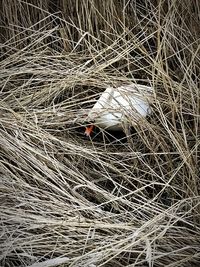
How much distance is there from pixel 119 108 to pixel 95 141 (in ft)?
0.50

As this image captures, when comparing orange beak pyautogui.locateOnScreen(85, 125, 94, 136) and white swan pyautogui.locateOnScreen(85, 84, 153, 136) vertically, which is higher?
white swan pyautogui.locateOnScreen(85, 84, 153, 136)

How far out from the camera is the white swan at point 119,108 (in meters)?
1.53

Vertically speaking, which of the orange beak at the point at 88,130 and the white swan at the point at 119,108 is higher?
the white swan at the point at 119,108

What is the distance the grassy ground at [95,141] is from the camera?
132 centimetres

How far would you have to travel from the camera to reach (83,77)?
5.49ft

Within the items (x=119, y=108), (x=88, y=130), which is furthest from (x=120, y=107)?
(x=88, y=130)

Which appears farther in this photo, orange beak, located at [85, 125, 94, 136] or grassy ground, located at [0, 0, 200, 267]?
orange beak, located at [85, 125, 94, 136]

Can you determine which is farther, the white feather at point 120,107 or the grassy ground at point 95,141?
the white feather at point 120,107

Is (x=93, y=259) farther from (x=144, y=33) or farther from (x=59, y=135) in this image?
(x=144, y=33)

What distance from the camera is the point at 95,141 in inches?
64.2

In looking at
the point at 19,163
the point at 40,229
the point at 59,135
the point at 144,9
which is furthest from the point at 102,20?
the point at 40,229

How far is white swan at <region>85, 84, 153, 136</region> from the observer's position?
1.53 m

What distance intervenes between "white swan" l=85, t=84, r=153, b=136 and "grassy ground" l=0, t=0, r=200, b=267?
0.03 meters

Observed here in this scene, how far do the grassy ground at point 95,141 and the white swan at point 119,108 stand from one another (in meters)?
0.03
